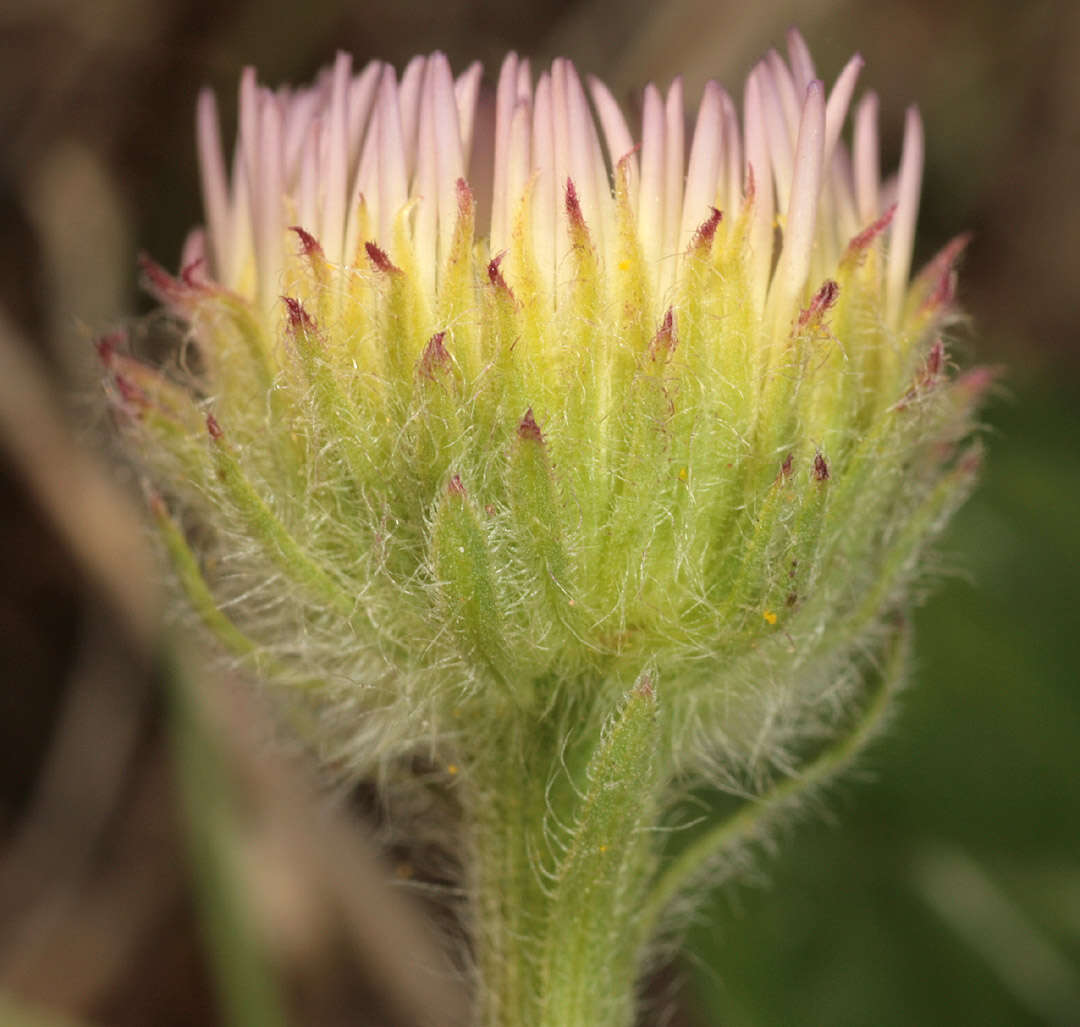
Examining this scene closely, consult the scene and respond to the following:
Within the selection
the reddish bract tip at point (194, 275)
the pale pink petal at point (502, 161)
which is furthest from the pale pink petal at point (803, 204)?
the reddish bract tip at point (194, 275)

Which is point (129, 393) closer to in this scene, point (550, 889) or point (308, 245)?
point (308, 245)

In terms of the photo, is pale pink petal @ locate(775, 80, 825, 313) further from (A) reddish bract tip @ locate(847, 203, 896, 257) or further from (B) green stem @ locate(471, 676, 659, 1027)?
(B) green stem @ locate(471, 676, 659, 1027)

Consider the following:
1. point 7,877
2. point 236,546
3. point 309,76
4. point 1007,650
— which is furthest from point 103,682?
point 1007,650

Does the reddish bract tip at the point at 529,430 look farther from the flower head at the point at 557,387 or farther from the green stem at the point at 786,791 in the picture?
the green stem at the point at 786,791

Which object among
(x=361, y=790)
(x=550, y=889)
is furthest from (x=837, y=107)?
(x=361, y=790)

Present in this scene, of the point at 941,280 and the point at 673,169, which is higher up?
the point at 673,169
